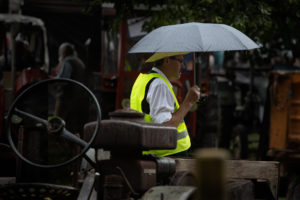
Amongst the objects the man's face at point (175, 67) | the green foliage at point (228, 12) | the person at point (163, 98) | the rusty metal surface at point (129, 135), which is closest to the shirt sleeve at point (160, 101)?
the person at point (163, 98)

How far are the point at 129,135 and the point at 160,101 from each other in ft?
3.54

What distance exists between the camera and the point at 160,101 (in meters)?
4.67

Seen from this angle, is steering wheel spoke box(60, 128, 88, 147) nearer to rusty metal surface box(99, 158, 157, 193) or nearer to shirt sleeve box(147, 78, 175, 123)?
rusty metal surface box(99, 158, 157, 193)

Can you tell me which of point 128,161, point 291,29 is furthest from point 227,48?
point 291,29

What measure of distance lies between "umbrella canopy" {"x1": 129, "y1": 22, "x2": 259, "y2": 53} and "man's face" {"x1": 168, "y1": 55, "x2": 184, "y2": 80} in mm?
71

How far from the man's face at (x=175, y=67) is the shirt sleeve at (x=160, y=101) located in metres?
0.30

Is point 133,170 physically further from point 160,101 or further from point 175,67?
point 175,67

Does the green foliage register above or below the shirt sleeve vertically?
above

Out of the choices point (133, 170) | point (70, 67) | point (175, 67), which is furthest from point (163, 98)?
point (70, 67)

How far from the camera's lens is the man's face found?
16.7 ft

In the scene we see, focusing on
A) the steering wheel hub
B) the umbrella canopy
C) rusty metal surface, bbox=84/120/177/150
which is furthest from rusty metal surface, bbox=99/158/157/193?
the umbrella canopy

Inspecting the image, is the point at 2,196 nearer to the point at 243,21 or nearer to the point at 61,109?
the point at 243,21

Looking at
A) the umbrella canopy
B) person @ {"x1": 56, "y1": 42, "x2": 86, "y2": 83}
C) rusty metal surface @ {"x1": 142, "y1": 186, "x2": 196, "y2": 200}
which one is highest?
the umbrella canopy

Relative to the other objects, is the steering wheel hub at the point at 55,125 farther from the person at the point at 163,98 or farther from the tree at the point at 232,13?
the tree at the point at 232,13
